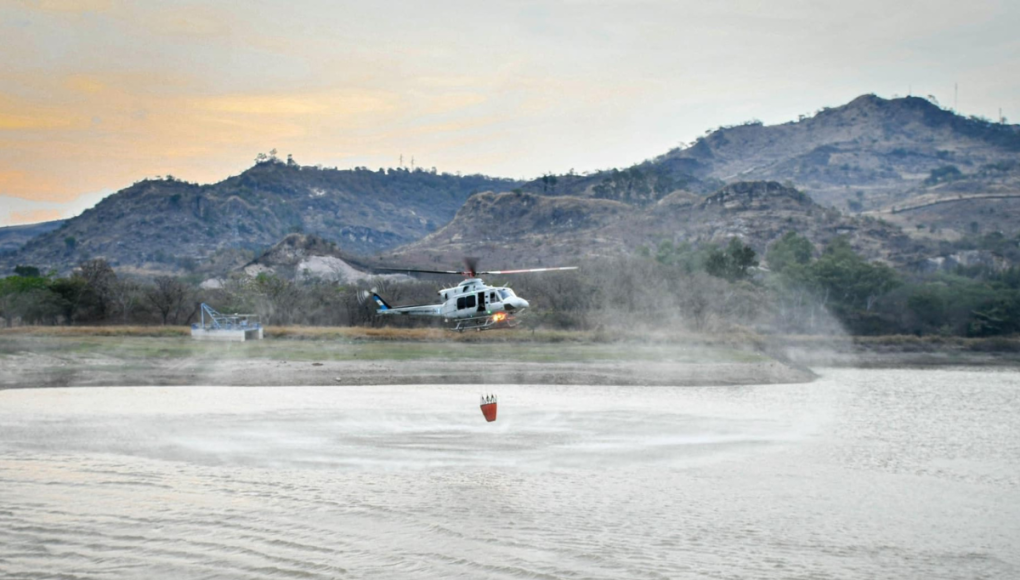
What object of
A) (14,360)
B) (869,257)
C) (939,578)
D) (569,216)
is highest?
(569,216)

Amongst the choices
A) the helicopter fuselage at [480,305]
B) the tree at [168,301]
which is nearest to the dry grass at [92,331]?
the tree at [168,301]

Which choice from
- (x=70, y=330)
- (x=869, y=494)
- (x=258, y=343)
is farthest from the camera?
(x=70, y=330)

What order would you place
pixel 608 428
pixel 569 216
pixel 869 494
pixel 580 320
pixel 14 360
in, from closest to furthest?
pixel 869 494
pixel 608 428
pixel 14 360
pixel 580 320
pixel 569 216

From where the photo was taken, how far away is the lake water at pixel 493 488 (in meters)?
14.7

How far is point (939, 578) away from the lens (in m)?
14.8

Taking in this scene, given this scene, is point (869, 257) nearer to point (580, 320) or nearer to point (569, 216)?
point (569, 216)

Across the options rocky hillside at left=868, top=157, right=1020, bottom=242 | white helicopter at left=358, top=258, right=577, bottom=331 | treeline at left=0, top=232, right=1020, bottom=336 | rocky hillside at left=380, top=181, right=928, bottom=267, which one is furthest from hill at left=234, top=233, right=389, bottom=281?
rocky hillside at left=868, top=157, right=1020, bottom=242

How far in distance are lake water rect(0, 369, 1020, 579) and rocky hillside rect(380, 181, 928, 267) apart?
94883mm

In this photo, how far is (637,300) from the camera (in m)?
65.3

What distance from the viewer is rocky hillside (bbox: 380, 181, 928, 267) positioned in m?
133

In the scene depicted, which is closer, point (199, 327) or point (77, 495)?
point (77, 495)

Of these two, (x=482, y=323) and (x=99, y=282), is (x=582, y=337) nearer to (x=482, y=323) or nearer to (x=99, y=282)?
(x=482, y=323)

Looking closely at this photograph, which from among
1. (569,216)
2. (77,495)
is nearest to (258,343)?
(77,495)

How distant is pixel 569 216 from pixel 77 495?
15679 centimetres
